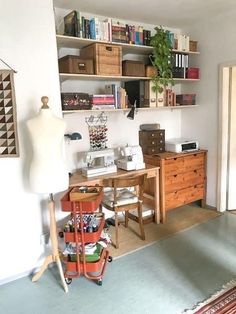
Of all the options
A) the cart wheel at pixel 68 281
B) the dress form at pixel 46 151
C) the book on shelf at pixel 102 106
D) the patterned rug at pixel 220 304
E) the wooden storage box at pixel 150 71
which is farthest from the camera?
the wooden storage box at pixel 150 71

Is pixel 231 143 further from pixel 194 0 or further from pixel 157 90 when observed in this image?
pixel 194 0

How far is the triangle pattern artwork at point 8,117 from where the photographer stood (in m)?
2.19

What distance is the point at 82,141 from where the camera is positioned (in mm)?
3285

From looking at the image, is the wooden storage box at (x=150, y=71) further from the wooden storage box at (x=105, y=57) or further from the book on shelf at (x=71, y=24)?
the book on shelf at (x=71, y=24)

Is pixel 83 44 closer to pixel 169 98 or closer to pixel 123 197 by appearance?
pixel 169 98

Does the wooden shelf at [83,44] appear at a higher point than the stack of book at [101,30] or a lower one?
lower

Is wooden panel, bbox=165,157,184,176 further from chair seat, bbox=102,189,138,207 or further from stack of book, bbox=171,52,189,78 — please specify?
stack of book, bbox=171,52,189,78

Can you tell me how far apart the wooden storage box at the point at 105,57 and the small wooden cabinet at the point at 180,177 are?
1202 millimetres

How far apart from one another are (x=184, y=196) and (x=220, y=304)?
1721mm

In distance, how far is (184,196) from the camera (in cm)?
363

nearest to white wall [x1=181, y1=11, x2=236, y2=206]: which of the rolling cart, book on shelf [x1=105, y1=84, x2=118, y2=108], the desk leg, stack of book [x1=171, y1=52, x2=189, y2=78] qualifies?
stack of book [x1=171, y1=52, x2=189, y2=78]

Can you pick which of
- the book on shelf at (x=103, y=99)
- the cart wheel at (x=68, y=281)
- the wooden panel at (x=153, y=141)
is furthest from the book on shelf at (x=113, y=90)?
the cart wheel at (x=68, y=281)

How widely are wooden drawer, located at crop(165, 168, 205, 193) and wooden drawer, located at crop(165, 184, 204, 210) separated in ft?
0.19

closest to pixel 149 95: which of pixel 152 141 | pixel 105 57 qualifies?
pixel 152 141
